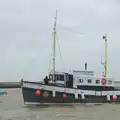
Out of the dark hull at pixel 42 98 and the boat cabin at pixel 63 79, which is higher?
the boat cabin at pixel 63 79

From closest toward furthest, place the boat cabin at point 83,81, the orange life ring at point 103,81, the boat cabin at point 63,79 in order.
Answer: the boat cabin at point 63,79, the boat cabin at point 83,81, the orange life ring at point 103,81

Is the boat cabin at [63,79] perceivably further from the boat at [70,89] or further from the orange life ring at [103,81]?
the orange life ring at [103,81]

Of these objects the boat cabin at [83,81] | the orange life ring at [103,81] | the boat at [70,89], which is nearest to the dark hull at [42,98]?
the boat at [70,89]

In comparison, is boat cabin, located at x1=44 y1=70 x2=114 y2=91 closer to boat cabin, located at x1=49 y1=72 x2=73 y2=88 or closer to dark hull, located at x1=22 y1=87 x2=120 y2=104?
boat cabin, located at x1=49 y1=72 x2=73 y2=88

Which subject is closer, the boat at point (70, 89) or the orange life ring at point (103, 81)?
the boat at point (70, 89)

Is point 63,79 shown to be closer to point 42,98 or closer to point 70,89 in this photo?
point 70,89

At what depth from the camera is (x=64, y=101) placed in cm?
3741

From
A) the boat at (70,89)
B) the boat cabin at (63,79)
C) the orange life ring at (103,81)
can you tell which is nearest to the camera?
the boat at (70,89)

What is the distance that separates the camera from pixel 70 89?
1469 inches

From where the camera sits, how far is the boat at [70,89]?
36.6 metres

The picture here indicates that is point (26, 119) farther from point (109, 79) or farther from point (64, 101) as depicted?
point (109, 79)

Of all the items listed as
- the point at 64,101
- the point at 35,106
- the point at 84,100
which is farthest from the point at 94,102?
the point at 35,106

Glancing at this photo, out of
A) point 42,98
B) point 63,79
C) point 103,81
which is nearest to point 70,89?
point 63,79

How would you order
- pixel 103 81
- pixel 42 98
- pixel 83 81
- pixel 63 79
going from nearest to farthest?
pixel 42 98, pixel 63 79, pixel 83 81, pixel 103 81
